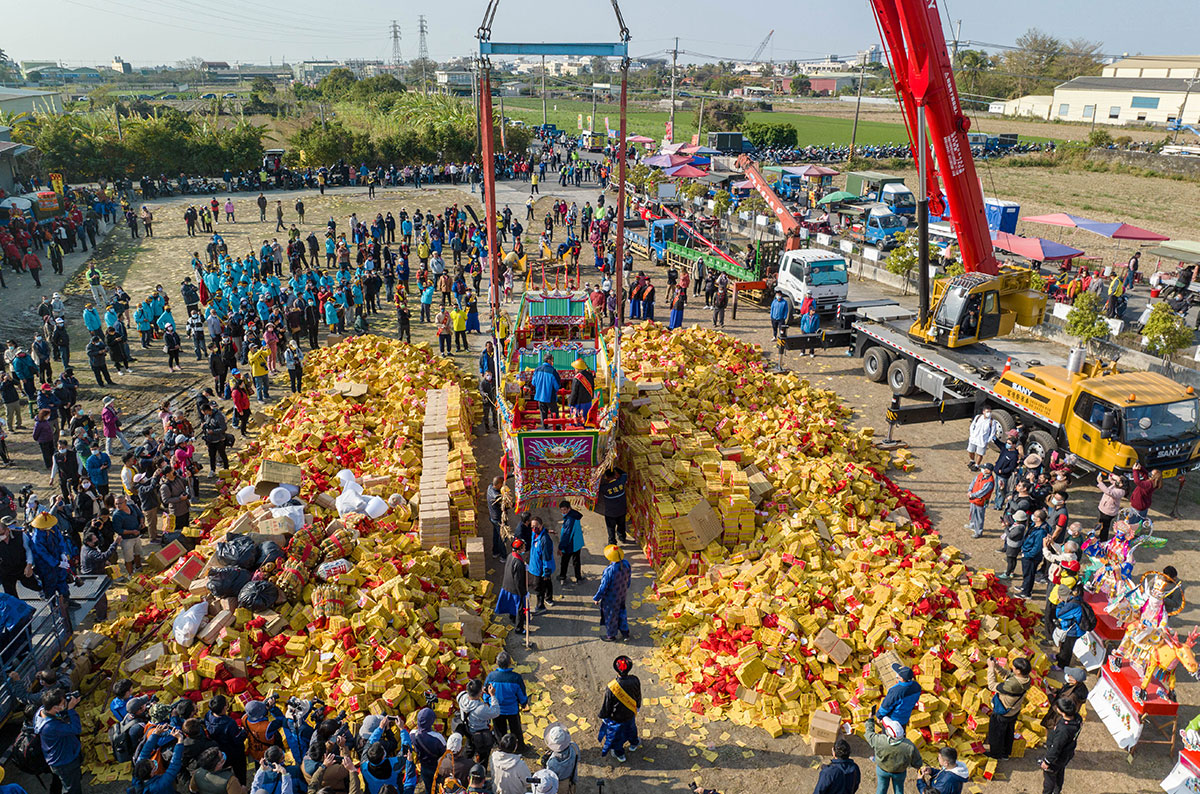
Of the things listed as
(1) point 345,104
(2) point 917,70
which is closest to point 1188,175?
(2) point 917,70

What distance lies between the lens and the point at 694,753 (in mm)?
8914

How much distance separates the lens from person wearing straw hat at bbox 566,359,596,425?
1320cm

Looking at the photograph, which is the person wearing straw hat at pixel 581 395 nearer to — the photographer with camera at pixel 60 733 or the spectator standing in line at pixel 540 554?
the spectator standing in line at pixel 540 554

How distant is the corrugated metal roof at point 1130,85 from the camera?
80.0 m

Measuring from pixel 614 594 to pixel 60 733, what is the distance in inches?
241

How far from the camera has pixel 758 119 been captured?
92.6 meters

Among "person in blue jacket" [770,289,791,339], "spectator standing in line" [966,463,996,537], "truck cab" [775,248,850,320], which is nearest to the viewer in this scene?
"spectator standing in line" [966,463,996,537]

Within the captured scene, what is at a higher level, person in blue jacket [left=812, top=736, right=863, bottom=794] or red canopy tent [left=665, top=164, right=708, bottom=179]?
red canopy tent [left=665, top=164, right=708, bottom=179]

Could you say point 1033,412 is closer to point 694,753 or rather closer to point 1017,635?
point 1017,635

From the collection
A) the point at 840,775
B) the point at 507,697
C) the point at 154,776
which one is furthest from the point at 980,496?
the point at 154,776

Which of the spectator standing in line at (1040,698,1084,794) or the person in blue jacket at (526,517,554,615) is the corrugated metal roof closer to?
the spectator standing in line at (1040,698,1084,794)

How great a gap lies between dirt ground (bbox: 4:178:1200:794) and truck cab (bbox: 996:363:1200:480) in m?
1.23

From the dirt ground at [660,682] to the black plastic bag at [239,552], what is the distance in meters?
3.63

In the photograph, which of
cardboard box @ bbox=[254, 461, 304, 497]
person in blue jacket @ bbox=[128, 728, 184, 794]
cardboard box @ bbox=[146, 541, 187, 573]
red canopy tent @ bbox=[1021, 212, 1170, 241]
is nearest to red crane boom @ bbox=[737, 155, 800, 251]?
red canopy tent @ bbox=[1021, 212, 1170, 241]
